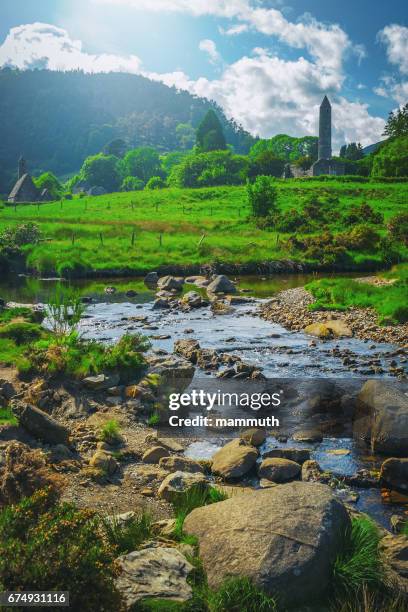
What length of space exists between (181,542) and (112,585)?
2.23 metres

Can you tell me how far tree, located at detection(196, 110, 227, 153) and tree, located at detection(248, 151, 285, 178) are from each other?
23311mm

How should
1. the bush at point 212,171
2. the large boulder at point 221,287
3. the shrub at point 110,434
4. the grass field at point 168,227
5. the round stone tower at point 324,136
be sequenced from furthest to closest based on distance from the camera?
the round stone tower at point 324,136, the bush at point 212,171, the grass field at point 168,227, the large boulder at point 221,287, the shrub at point 110,434

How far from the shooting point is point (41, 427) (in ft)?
41.9

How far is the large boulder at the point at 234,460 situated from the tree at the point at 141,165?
13807 cm

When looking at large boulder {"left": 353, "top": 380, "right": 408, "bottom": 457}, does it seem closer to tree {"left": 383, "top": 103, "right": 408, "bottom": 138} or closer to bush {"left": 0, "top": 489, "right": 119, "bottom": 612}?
bush {"left": 0, "top": 489, "right": 119, "bottom": 612}

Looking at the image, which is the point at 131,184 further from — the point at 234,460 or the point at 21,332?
the point at 234,460

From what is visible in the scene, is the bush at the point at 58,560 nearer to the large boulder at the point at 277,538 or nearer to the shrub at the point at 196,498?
the large boulder at the point at 277,538

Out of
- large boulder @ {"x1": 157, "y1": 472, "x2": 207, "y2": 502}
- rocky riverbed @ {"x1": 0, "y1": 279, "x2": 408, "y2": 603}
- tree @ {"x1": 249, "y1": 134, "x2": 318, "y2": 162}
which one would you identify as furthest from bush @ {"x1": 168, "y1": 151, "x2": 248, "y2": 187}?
large boulder @ {"x1": 157, "y1": 472, "x2": 207, "y2": 502}

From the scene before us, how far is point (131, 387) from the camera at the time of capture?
17094 millimetres

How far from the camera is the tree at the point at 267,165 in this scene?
115 metres

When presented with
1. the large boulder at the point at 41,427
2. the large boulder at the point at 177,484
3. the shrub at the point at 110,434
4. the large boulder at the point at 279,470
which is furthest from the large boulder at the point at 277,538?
the shrub at the point at 110,434

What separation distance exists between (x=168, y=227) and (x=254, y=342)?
43.2m

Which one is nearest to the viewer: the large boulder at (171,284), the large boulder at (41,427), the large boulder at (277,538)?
the large boulder at (277,538)

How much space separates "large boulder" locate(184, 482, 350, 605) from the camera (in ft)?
24.2
